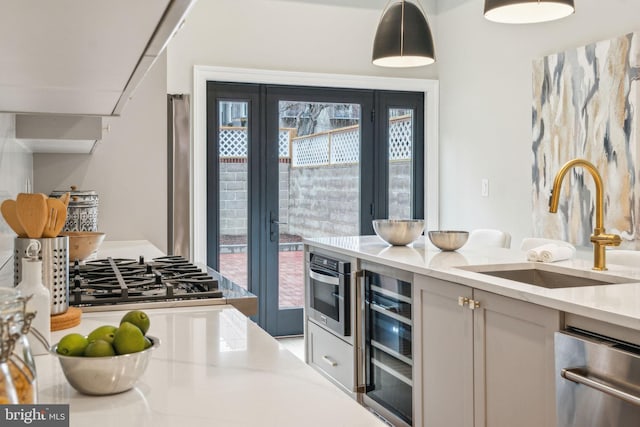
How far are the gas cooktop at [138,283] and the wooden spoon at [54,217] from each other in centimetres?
39

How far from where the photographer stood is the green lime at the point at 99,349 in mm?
1020

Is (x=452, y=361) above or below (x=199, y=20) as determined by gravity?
below

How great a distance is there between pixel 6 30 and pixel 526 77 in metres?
3.82

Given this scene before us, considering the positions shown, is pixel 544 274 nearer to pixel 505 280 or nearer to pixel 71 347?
pixel 505 280

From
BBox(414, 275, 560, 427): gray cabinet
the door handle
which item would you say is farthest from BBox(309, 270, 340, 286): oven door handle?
the door handle

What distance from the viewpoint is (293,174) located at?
5.03m

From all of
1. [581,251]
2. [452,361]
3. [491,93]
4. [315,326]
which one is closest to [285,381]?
[452,361]

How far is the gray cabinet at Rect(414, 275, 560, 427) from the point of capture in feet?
6.43

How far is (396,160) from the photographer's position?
525 centimetres

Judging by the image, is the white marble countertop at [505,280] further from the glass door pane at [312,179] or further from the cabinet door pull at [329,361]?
the glass door pane at [312,179]

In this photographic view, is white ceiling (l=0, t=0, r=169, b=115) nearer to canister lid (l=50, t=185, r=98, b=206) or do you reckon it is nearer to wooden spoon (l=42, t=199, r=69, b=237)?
wooden spoon (l=42, t=199, r=69, b=237)

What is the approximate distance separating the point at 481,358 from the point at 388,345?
783 mm

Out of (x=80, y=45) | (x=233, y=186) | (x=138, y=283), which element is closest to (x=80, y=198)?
(x=138, y=283)

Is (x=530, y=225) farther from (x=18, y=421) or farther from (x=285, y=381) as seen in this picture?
(x=18, y=421)
